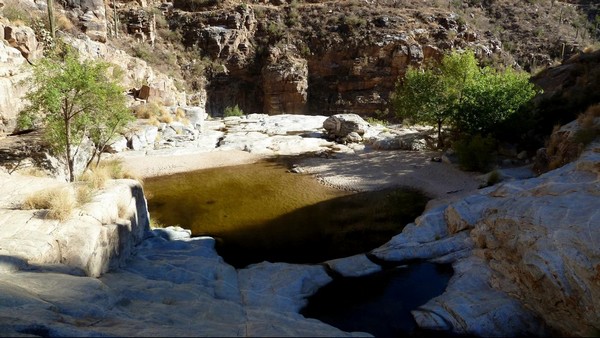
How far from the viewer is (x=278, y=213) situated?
47.8ft

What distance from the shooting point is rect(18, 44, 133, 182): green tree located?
464 inches

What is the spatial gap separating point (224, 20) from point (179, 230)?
40.1m

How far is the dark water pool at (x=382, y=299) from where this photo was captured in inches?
304

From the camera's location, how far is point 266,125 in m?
33.2

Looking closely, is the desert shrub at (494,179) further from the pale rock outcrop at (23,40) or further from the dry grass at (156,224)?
the pale rock outcrop at (23,40)

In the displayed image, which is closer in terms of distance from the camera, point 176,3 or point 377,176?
point 377,176

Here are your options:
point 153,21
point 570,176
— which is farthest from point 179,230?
point 153,21

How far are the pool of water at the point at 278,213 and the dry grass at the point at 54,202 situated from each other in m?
4.36

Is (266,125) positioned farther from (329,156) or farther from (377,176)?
(377,176)

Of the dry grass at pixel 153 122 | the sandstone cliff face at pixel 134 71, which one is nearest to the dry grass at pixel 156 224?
the dry grass at pixel 153 122

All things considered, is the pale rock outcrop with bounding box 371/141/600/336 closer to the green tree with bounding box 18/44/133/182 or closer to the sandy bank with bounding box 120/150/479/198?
the sandy bank with bounding box 120/150/479/198

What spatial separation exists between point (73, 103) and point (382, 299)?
36.1ft

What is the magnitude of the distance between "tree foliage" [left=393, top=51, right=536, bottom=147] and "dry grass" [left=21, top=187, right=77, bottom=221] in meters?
18.2

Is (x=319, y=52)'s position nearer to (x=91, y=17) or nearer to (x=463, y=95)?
(x=91, y=17)
